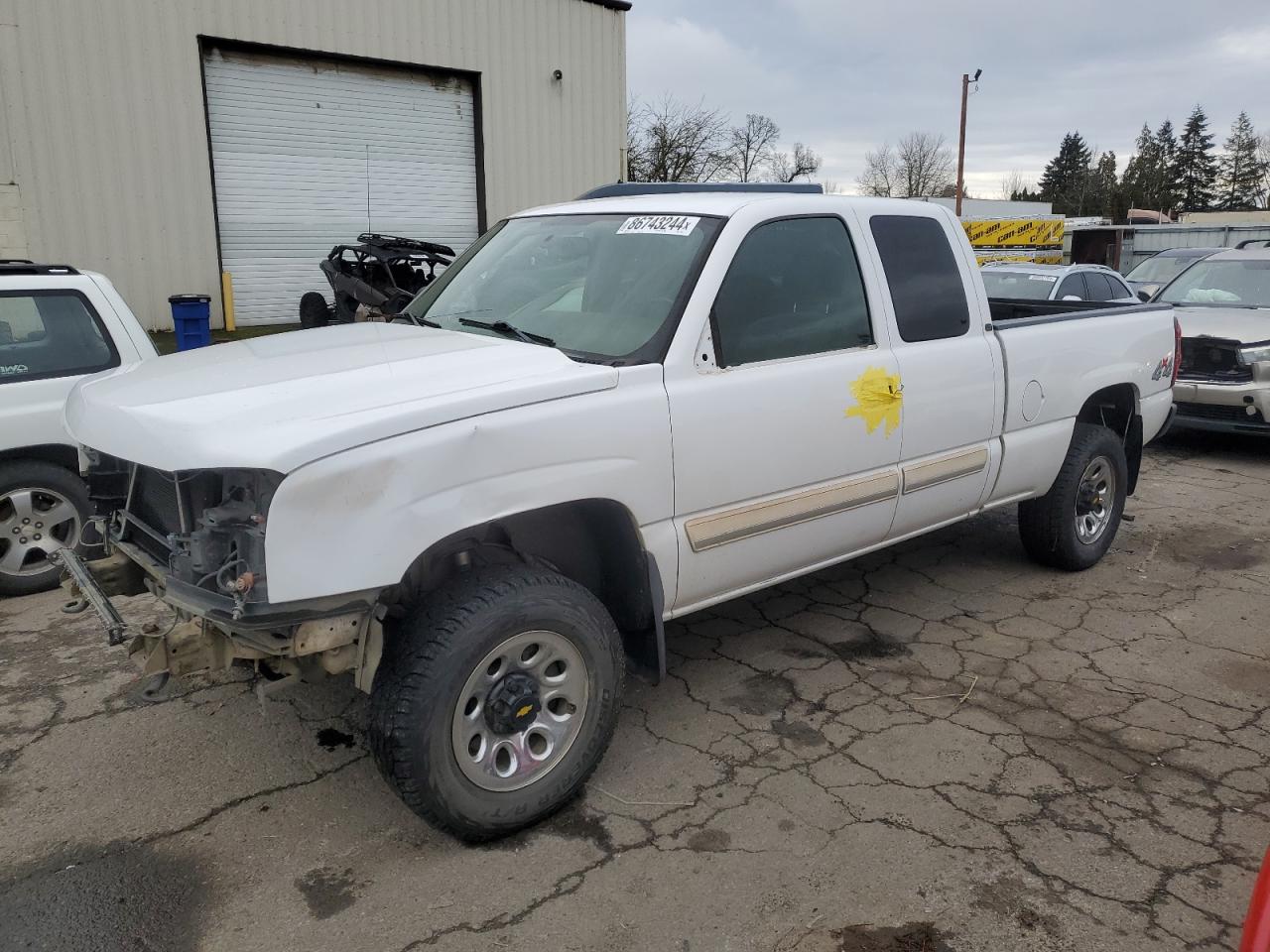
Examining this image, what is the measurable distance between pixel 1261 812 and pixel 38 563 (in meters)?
5.68

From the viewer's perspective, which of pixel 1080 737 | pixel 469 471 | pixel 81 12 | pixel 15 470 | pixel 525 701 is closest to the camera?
pixel 469 471

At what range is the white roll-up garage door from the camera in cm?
1392

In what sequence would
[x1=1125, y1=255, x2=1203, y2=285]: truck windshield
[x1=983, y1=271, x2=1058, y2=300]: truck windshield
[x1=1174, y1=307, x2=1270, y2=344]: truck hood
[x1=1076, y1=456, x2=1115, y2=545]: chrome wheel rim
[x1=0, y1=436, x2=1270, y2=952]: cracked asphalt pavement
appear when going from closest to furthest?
[x1=0, y1=436, x2=1270, y2=952]: cracked asphalt pavement
[x1=1076, y1=456, x2=1115, y2=545]: chrome wheel rim
[x1=1174, y1=307, x2=1270, y2=344]: truck hood
[x1=983, y1=271, x2=1058, y2=300]: truck windshield
[x1=1125, y1=255, x2=1203, y2=285]: truck windshield

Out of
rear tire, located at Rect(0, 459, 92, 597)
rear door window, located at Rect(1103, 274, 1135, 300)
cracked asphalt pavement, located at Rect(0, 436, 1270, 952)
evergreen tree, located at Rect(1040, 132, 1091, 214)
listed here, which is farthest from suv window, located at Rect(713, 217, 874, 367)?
evergreen tree, located at Rect(1040, 132, 1091, 214)

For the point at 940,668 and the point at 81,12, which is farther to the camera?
the point at 81,12

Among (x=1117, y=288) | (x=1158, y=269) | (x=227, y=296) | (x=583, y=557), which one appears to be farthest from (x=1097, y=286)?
(x=227, y=296)

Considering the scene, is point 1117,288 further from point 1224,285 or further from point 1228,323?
point 1228,323

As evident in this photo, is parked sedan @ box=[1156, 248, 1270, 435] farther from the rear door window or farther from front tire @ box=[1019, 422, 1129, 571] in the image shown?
front tire @ box=[1019, 422, 1129, 571]

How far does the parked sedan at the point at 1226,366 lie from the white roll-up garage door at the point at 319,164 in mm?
11124

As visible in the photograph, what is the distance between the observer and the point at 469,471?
282 centimetres

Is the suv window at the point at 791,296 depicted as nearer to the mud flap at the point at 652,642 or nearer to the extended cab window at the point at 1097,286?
the mud flap at the point at 652,642

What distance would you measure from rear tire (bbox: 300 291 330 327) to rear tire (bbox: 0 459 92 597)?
26.8 ft

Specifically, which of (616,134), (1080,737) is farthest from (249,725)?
(616,134)

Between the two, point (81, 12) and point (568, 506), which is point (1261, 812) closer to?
point (568, 506)
